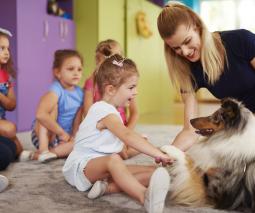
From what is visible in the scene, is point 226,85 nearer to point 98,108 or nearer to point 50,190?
point 98,108

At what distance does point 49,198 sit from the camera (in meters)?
1.85

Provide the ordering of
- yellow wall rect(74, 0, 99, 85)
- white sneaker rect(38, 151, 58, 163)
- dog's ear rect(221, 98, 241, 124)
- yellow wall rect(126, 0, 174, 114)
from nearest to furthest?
dog's ear rect(221, 98, 241, 124) < white sneaker rect(38, 151, 58, 163) < yellow wall rect(74, 0, 99, 85) < yellow wall rect(126, 0, 174, 114)

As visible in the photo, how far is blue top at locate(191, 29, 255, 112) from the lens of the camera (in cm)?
209

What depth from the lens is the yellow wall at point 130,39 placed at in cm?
496

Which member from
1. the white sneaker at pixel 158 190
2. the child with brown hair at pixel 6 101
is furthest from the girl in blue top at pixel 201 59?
the child with brown hair at pixel 6 101

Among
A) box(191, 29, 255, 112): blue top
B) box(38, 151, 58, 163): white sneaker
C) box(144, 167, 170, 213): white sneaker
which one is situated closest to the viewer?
box(144, 167, 170, 213): white sneaker

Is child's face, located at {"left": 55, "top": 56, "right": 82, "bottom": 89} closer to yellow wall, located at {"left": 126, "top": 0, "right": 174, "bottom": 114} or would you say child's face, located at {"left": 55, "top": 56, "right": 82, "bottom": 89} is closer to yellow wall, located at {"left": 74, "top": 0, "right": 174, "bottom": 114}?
yellow wall, located at {"left": 74, "top": 0, "right": 174, "bottom": 114}

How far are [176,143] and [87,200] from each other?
585 millimetres

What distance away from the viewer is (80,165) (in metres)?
1.97

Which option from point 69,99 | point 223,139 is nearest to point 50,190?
point 223,139

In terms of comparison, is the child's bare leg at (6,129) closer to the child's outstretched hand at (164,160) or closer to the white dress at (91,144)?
the white dress at (91,144)

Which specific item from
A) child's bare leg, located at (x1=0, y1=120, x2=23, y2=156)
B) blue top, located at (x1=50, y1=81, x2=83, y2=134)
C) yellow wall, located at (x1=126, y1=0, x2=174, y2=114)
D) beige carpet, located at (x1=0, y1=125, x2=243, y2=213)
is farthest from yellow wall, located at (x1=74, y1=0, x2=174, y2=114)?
beige carpet, located at (x1=0, y1=125, x2=243, y2=213)

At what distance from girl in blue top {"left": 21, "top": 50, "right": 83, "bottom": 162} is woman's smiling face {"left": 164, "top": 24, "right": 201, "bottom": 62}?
1.03 metres

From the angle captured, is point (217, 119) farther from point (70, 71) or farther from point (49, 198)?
point (70, 71)
